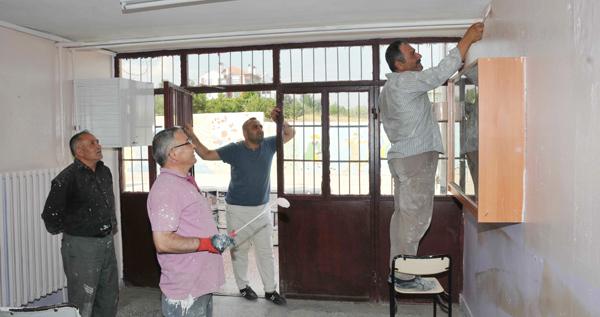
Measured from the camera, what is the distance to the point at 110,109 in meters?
4.13

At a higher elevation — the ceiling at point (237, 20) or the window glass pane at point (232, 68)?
the ceiling at point (237, 20)

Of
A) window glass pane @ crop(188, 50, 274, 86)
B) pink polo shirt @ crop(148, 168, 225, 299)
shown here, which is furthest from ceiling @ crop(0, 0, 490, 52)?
pink polo shirt @ crop(148, 168, 225, 299)

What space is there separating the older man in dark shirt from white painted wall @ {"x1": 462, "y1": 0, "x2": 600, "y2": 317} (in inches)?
100

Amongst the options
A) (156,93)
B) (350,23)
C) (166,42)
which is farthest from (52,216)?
(350,23)

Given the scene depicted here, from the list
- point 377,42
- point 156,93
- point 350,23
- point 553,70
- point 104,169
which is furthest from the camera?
point 156,93

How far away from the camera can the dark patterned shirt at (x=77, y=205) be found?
3080 mm

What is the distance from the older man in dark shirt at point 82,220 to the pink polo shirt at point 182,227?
1.12m

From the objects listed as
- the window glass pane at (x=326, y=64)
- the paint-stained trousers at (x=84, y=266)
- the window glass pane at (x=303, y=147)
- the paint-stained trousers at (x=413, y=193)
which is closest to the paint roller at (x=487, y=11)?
the paint-stained trousers at (x=413, y=193)

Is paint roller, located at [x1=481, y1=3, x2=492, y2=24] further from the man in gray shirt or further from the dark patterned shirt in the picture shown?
the dark patterned shirt

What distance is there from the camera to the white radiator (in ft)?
11.0

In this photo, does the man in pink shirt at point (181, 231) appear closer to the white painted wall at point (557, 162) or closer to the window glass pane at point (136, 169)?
the white painted wall at point (557, 162)

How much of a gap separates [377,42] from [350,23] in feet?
1.56

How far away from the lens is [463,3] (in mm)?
3115

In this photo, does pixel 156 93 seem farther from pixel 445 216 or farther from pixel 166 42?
pixel 445 216
